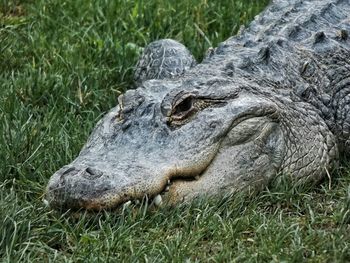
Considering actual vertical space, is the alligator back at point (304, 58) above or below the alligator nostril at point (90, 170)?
below

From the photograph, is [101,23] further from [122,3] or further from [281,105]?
[281,105]

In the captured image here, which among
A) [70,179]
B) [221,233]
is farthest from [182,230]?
[70,179]

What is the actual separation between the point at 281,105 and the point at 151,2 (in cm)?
244

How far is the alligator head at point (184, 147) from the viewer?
512 cm

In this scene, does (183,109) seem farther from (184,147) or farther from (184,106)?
(184,147)

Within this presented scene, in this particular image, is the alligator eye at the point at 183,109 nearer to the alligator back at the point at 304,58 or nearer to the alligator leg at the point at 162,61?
the alligator back at the point at 304,58

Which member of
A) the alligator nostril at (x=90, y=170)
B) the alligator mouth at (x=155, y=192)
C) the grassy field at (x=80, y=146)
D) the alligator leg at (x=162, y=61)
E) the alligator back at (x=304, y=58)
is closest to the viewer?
the grassy field at (x=80, y=146)

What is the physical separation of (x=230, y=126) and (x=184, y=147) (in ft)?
1.13

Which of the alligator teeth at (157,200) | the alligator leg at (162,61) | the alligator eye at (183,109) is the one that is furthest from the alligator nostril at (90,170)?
the alligator leg at (162,61)

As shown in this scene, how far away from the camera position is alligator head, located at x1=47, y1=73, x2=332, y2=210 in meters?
5.12

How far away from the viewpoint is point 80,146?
609 cm

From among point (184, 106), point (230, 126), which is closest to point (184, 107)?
point (184, 106)

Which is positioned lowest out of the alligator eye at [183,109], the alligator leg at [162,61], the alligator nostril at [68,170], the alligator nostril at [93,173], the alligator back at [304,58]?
the alligator leg at [162,61]

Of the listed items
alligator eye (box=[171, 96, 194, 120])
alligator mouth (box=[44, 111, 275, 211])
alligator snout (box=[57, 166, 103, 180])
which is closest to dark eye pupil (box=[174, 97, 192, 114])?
alligator eye (box=[171, 96, 194, 120])
